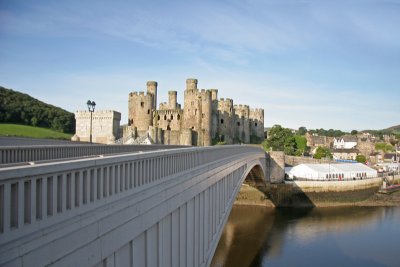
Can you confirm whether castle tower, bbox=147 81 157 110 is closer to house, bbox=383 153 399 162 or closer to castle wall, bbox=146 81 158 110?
castle wall, bbox=146 81 158 110

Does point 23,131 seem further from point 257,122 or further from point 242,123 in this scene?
point 257,122

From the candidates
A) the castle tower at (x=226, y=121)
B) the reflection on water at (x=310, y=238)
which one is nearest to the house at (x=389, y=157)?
the castle tower at (x=226, y=121)

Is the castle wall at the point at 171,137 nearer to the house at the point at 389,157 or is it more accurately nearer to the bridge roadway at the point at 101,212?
the bridge roadway at the point at 101,212

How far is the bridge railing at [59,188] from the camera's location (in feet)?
10.2

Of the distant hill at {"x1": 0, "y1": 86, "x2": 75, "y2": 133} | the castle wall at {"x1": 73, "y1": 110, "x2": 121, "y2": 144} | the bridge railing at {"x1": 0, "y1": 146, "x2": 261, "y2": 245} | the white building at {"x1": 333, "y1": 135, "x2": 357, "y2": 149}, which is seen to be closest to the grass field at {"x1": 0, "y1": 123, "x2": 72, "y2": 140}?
the castle wall at {"x1": 73, "y1": 110, "x2": 121, "y2": 144}

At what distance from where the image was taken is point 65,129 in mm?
65125

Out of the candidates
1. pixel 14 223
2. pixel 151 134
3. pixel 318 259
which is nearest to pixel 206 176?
pixel 14 223

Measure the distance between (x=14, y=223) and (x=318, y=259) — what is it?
22.3 m

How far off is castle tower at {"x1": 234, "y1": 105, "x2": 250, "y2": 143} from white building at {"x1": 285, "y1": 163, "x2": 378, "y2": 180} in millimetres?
19371

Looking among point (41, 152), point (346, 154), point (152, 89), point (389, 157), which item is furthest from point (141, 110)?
point (389, 157)

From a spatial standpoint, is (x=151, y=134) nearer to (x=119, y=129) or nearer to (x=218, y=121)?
(x=119, y=129)

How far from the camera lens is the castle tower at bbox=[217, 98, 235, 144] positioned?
58.9 metres

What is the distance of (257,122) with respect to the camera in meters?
70.9

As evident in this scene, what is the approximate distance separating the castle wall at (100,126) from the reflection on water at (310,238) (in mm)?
20889
